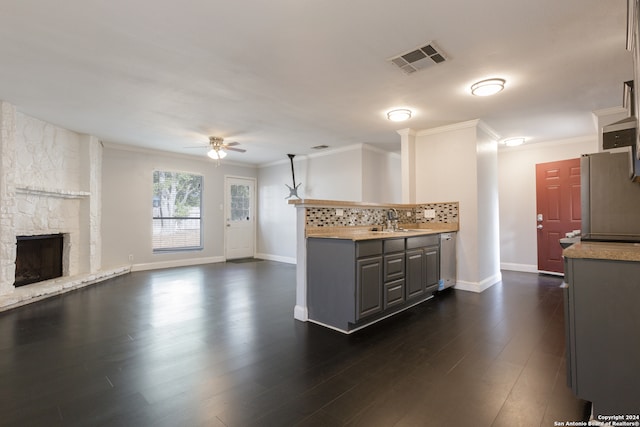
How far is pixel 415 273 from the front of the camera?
353cm

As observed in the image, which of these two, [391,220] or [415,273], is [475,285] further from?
[391,220]

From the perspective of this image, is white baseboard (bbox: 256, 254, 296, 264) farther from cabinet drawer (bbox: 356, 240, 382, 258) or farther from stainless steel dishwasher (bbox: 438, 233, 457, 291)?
cabinet drawer (bbox: 356, 240, 382, 258)

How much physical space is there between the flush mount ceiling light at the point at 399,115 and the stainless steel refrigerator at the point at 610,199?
2.14 meters

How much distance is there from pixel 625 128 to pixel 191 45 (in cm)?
333

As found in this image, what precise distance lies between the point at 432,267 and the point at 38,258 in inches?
226

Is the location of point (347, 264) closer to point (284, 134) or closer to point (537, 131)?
point (284, 134)

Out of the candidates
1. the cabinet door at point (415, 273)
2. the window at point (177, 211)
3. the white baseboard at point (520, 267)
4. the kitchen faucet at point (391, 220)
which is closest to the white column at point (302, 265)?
the cabinet door at point (415, 273)

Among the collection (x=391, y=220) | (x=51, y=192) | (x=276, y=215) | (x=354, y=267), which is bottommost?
(x=354, y=267)

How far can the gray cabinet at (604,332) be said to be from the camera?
1437mm

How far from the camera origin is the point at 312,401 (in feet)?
5.75

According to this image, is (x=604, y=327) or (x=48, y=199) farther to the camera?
(x=48, y=199)

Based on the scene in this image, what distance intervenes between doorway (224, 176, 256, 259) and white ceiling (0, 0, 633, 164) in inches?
124

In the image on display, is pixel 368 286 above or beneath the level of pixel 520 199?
beneath

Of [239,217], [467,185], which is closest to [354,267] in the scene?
[467,185]
